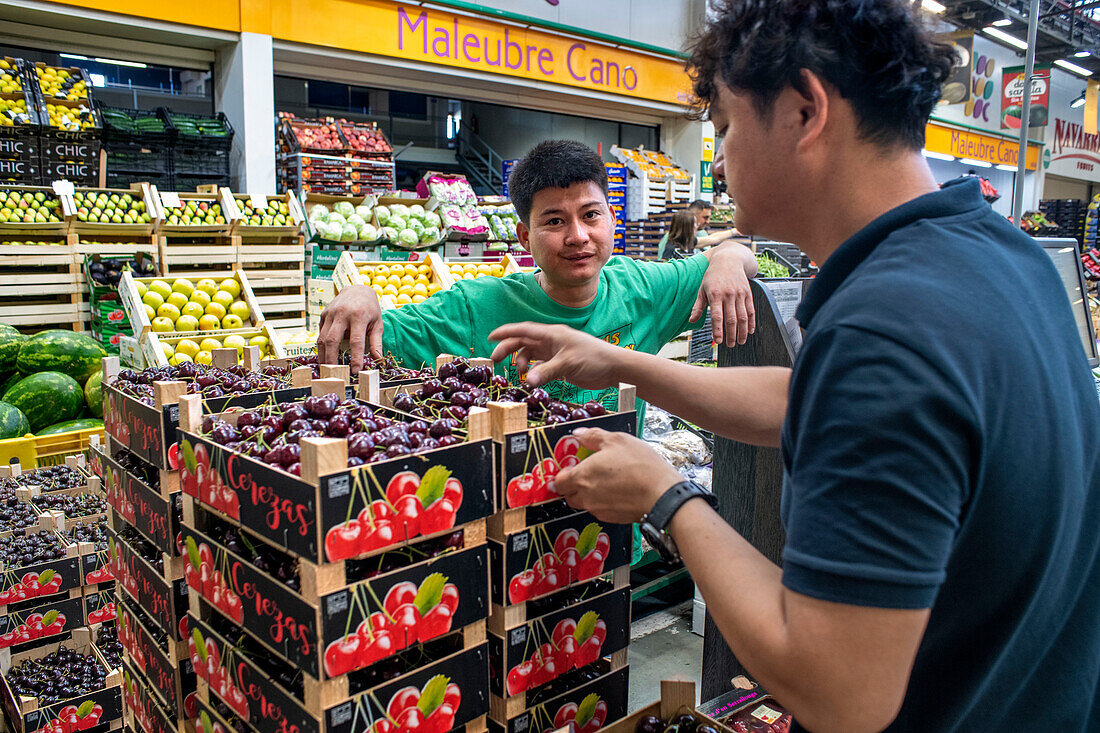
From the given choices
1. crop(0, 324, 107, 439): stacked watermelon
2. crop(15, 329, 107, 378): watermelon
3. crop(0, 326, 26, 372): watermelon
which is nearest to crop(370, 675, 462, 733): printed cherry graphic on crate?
crop(0, 324, 107, 439): stacked watermelon

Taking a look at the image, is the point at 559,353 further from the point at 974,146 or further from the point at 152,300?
the point at 974,146

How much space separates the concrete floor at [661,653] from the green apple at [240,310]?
317cm

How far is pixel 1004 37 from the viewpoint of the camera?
14141mm

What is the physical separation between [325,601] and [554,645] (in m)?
0.52

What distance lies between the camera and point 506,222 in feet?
25.6

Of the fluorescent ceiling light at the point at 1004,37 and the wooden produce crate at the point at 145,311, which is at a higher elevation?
the fluorescent ceiling light at the point at 1004,37

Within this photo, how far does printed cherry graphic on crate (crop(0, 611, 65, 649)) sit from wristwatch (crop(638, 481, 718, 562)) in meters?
2.96

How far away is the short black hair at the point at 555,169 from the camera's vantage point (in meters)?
2.35

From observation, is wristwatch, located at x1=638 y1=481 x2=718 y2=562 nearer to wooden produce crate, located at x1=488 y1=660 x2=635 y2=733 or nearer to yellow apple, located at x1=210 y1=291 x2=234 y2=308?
wooden produce crate, located at x1=488 y1=660 x2=635 y2=733

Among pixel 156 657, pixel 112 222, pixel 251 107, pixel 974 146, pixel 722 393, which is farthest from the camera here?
pixel 974 146

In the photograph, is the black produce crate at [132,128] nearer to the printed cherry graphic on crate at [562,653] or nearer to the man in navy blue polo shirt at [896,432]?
the printed cherry graphic on crate at [562,653]

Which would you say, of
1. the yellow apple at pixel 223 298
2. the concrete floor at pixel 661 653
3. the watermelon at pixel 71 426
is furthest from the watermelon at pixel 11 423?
the concrete floor at pixel 661 653

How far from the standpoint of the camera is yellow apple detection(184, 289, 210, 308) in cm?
475

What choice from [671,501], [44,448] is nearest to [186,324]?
[44,448]
